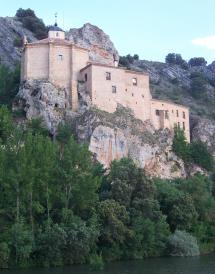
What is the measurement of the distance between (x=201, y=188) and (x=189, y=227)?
6.08 metres

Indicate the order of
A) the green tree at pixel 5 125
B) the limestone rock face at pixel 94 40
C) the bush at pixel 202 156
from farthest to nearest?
the limestone rock face at pixel 94 40, the bush at pixel 202 156, the green tree at pixel 5 125

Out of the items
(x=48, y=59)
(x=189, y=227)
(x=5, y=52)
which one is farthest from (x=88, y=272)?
(x=5, y=52)

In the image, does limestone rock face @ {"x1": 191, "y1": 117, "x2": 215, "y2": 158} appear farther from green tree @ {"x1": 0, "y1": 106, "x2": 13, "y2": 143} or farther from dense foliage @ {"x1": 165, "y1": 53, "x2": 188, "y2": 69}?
dense foliage @ {"x1": 165, "y1": 53, "x2": 188, "y2": 69}

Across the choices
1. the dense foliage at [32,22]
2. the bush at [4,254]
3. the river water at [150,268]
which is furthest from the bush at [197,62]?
the bush at [4,254]

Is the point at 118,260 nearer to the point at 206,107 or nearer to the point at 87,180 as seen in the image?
the point at 87,180

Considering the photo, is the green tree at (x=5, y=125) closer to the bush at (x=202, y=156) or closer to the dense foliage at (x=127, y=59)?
the bush at (x=202, y=156)

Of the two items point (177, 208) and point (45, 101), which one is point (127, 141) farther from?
point (177, 208)

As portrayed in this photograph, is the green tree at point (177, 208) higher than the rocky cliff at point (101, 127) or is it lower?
lower

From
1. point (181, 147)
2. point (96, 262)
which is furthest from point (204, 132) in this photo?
point (96, 262)

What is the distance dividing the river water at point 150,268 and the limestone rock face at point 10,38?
5984 cm

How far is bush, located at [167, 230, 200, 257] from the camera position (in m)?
55.4

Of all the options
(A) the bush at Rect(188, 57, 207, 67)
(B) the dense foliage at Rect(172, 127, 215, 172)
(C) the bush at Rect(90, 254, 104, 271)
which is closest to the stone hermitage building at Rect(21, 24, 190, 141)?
(B) the dense foliage at Rect(172, 127, 215, 172)

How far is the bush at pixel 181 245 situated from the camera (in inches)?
2181

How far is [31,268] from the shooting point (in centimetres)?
4762
